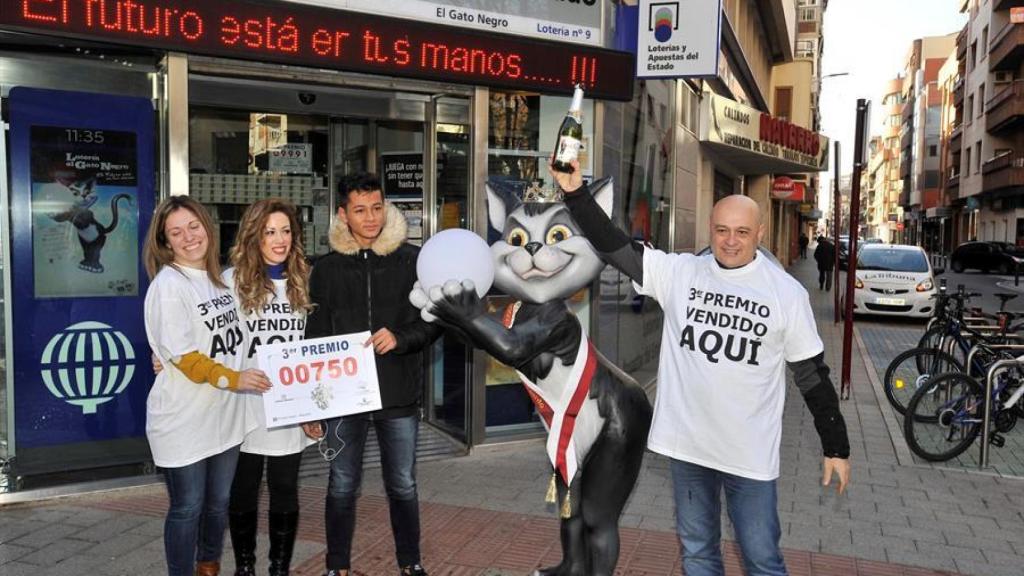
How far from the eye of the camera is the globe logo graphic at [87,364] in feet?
17.9

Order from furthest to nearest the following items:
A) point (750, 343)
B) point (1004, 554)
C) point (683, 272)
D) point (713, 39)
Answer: point (713, 39) → point (1004, 554) → point (683, 272) → point (750, 343)

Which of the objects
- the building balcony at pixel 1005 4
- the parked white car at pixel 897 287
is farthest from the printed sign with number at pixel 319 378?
the building balcony at pixel 1005 4

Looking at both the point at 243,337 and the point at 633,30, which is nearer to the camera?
the point at 243,337

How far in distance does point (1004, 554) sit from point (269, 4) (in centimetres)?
552

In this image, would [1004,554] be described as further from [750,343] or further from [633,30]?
[633,30]

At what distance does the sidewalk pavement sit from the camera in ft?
14.7

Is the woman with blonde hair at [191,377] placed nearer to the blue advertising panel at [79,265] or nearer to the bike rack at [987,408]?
the blue advertising panel at [79,265]

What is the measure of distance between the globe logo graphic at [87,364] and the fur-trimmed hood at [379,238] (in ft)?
8.42

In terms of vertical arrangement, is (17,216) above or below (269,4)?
below

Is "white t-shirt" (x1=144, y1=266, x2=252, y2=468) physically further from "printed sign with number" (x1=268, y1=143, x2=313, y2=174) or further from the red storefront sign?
the red storefront sign

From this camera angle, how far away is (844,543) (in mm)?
4840

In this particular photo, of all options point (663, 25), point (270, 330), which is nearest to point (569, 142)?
point (270, 330)

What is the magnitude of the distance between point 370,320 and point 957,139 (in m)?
61.6

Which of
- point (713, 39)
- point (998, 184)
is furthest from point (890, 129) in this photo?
point (713, 39)
